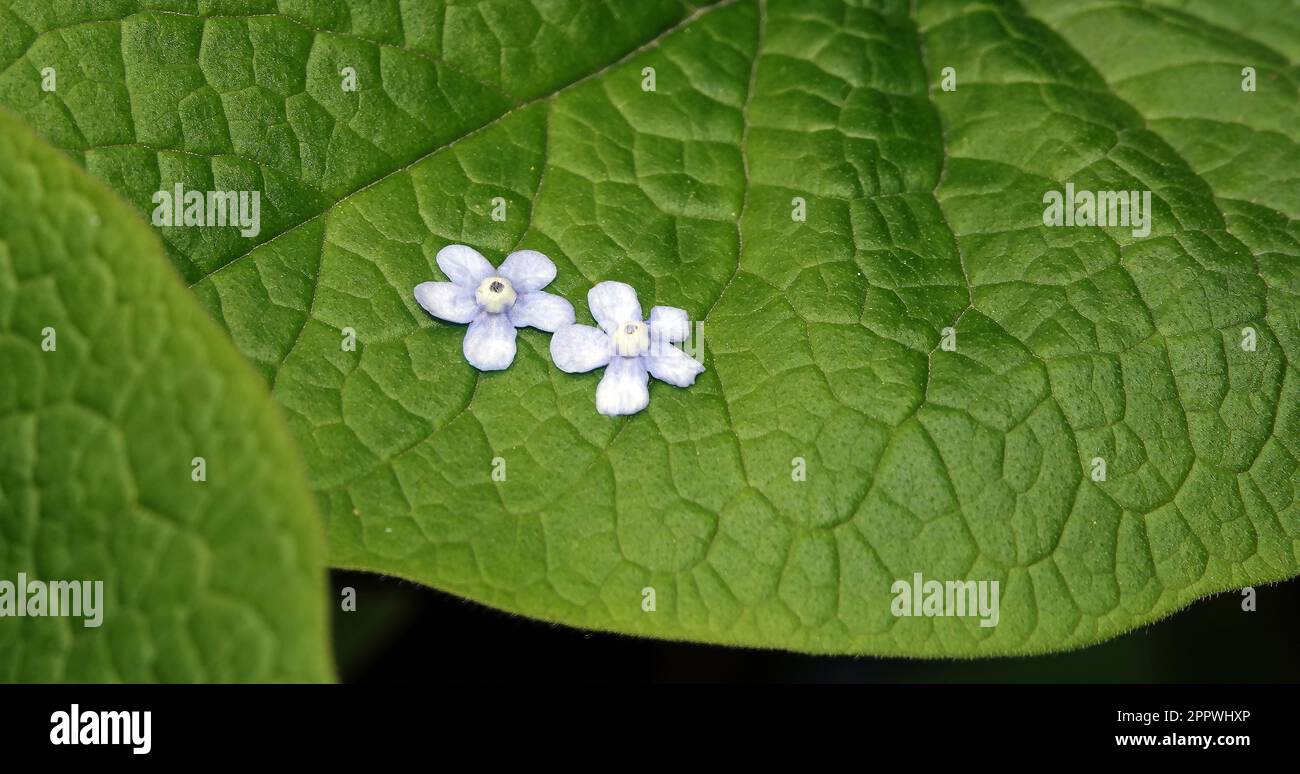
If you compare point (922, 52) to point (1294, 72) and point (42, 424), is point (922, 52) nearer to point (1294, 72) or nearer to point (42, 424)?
point (1294, 72)

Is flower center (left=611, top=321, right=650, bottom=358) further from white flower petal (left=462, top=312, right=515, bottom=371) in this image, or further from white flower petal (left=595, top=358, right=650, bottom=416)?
white flower petal (left=462, top=312, right=515, bottom=371)

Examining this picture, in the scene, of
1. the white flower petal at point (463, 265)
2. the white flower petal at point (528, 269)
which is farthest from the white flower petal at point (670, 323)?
the white flower petal at point (463, 265)

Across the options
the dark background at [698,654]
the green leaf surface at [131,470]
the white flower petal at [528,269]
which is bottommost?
the dark background at [698,654]

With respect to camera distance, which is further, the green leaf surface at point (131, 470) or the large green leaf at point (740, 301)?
the large green leaf at point (740, 301)

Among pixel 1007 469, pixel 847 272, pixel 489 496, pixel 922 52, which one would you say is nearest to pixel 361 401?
pixel 489 496

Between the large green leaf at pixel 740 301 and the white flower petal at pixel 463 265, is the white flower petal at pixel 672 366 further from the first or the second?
the white flower petal at pixel 463 265

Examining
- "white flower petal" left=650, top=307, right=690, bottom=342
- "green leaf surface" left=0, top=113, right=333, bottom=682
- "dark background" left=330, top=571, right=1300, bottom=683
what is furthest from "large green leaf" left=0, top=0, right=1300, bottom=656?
"dark background" left=330, top=571, right=1300, bottom=683

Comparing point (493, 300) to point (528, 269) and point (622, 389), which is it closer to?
point (528, 269)
